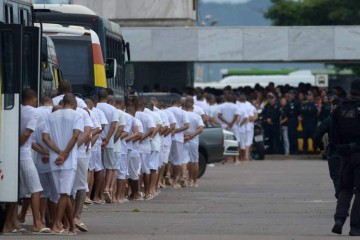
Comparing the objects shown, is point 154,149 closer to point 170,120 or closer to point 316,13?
point 170,120

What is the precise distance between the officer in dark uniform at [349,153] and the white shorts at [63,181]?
3.34 metres

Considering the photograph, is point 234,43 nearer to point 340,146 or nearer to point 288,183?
point 288,183

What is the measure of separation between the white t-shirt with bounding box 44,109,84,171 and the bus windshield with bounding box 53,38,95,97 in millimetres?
8618

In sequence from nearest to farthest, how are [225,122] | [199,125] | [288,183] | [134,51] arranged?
[199,125] → [288,183] → [225,122] → [134,51]

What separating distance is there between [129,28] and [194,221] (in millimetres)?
25036

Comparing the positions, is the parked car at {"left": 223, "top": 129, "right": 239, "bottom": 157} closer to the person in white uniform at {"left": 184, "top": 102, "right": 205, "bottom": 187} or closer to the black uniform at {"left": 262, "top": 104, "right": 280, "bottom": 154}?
the black uniform at {"left": 262, "top": 104, "right": 280, "bottom": 154}

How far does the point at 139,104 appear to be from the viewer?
26234mm

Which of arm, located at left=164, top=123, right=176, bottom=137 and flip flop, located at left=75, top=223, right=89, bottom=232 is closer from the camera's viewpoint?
flip flop, located at left=75, top=223, right=89, bottom=232

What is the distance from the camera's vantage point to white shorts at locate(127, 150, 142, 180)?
25719 millimetres

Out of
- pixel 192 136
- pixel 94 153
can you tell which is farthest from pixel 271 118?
pixel 94 153

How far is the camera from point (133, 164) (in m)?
25.7

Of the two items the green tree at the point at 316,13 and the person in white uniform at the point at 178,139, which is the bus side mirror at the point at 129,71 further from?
the green tree at the point at 316,13

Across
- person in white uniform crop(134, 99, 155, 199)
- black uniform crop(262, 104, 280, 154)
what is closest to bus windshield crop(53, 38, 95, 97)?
person in white uniform crop(134, 99, 155, 199)

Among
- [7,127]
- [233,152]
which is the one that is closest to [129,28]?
[233,152]
